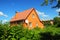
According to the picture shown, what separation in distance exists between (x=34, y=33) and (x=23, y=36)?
88 cm

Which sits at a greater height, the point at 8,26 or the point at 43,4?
the point at 43,4

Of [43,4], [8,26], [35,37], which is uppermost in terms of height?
[43,4]

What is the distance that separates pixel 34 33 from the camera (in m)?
13.6

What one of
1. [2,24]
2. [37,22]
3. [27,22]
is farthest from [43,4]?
[37,22]

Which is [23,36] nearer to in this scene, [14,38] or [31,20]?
[14,38]

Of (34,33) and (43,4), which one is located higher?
(43,4)

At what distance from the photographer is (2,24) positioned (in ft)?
44.0

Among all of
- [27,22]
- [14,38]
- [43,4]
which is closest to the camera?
[14,38]

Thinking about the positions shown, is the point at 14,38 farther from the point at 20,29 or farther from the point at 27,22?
the point at 27,22

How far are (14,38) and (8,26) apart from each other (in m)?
1.04

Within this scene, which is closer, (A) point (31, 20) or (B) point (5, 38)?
(B) point (5, 38)

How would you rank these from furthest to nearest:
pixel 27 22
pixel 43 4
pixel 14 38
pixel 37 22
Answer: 1. pixel 37 22
2. pixel 27 22
3. pixel 43 4
4. pixel 14 38

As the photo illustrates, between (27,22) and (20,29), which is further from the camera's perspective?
(27,22)

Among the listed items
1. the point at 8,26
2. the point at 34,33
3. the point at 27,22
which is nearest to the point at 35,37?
the point at 34,33
